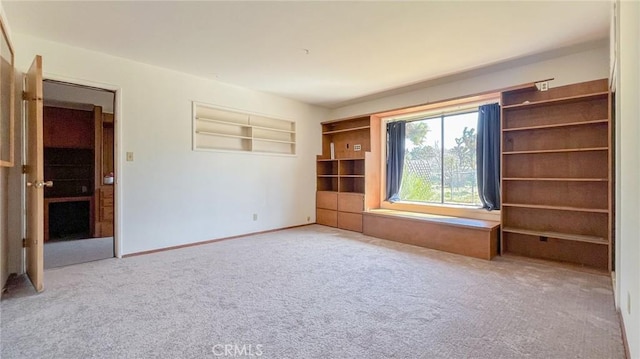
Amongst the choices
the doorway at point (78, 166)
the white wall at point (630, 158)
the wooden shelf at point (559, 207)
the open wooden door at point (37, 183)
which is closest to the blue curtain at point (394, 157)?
the wooden shelf at point (559, 207)

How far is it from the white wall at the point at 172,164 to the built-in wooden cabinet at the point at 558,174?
3700mm

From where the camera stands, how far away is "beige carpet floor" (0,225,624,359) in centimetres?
172

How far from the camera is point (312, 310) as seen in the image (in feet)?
7.23

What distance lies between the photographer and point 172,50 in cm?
332

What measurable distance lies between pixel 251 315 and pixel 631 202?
97.7 inches

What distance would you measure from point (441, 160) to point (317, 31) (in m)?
3.07

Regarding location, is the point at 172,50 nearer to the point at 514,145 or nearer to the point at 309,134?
the point at 309,134

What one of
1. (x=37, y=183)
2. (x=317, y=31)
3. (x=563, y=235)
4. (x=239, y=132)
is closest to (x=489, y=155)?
(x=563, y=235)

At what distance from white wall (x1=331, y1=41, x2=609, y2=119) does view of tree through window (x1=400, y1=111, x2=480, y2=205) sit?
402mm

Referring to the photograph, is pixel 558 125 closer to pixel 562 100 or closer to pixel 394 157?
pixel 562 100

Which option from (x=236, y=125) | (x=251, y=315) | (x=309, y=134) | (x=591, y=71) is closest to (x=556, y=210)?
(x=591, y=71)

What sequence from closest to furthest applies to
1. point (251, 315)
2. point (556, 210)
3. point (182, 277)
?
point (251, 315) → point (182, 277) → point (556, 210)

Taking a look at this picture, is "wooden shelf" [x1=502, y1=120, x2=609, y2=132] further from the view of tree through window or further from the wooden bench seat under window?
the wooden bench seat under window

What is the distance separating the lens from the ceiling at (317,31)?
2439 millimetres
